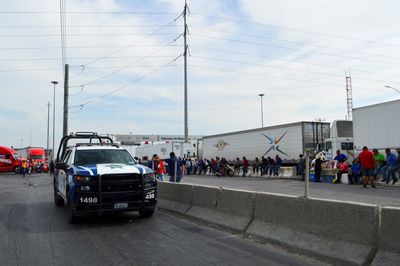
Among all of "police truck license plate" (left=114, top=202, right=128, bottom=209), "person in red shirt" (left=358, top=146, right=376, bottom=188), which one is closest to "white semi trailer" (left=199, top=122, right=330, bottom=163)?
"person in red shirt" (left=358, top=146, right=376, bottom=188)

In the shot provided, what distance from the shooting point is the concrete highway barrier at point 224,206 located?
27.1 ft

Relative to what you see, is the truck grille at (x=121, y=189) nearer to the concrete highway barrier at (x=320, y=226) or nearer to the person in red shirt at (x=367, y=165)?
the concrete highway barrier at (x=320, y=226)

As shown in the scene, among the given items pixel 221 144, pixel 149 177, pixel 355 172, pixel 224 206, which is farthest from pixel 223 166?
pixel 224 206

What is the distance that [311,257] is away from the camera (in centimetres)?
604

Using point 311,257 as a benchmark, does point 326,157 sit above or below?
above

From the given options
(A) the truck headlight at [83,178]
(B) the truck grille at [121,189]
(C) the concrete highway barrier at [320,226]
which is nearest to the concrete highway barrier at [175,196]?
(B) the truck grille at [121,189]

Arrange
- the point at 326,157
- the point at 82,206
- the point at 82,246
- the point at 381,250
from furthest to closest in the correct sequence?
1. the point at 326,157
2. the point at 82,206
3. the point at 82,246
4. the point at 381,250

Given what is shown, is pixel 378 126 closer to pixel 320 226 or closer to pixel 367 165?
pixel 367 165

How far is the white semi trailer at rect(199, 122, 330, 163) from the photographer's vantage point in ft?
85.7

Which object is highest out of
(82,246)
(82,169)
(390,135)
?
(390,135)

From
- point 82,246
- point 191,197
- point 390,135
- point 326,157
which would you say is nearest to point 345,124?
point 326,157

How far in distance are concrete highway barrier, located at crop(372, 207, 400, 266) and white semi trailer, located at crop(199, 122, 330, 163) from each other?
18667mm

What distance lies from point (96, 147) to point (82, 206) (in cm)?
269

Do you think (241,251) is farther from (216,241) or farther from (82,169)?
(82,169)
